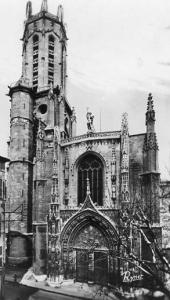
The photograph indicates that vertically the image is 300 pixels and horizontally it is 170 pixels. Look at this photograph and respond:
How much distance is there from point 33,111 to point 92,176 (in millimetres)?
13738

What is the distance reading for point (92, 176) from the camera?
1227 inches

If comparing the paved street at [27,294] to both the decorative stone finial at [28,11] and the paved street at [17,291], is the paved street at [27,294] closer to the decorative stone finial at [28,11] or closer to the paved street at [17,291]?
the paved street at [17,291]

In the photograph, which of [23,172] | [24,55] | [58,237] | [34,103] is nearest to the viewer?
[58,237]

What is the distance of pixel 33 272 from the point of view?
3083 cm

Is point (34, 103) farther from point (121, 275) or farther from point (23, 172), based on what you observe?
point (121, 275)

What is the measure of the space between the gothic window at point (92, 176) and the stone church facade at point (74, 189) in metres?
0.10

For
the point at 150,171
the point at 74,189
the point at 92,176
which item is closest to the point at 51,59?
the point at 92,176

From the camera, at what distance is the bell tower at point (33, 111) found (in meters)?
34.0

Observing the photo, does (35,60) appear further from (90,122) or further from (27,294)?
(27,294)

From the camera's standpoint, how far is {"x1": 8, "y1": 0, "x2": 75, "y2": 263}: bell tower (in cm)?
3403

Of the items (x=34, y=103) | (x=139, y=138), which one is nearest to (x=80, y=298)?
(x=139, y=138)

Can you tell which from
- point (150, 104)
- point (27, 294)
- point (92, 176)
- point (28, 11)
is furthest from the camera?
point (28, 11)

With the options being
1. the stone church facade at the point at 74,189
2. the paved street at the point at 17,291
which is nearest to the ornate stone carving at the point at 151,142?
the stone church facade at the point at 74,189

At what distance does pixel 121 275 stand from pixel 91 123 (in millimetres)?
14989
